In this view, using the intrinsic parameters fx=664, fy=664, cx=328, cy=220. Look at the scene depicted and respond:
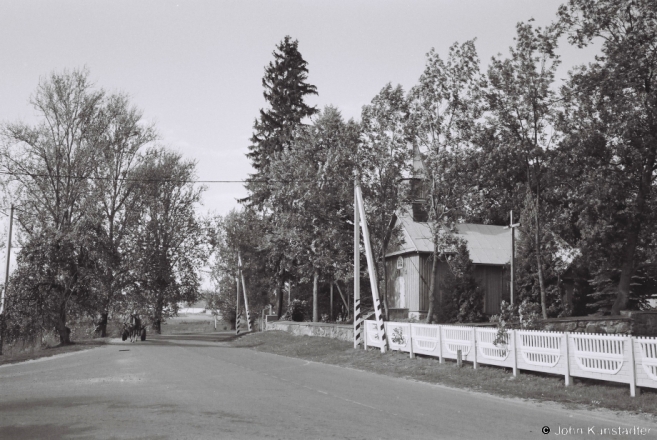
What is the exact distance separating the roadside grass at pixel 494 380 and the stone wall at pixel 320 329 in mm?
1380

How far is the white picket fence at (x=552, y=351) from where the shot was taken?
1268 cm

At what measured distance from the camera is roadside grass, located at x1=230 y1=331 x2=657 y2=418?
12398 mm

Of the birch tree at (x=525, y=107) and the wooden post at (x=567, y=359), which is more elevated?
the birch tree at (x=525, y=107)

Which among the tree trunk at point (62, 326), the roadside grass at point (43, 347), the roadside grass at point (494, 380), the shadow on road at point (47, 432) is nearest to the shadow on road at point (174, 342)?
the roadside grass at point (43, 347)

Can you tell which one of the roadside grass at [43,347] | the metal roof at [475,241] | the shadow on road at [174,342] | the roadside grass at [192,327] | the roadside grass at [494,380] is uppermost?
the metal roof at [475,241]

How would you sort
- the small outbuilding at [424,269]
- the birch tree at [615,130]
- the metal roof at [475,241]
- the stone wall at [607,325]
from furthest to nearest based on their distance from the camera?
the metal roof at [475,241] → the small outbuilding at [424,269] → the birch tree at [615,130] → the stone wall at [607,325]

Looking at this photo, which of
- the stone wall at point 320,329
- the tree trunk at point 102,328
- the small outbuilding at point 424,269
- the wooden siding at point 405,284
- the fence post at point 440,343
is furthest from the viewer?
the tree trunk at point 102,328

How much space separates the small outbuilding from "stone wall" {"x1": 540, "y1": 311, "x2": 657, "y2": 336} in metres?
16.5

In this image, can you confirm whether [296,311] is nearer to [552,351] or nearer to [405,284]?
[405,284]

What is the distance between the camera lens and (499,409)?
1170 centimetres

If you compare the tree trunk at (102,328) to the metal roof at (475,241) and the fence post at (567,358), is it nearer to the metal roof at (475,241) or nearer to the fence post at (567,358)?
the metal roof at (475,241)

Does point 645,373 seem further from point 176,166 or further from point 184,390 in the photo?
point 176,166

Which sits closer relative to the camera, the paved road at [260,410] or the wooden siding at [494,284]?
the paved road at [260,410]

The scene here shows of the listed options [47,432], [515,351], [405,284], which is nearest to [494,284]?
[405,284]
